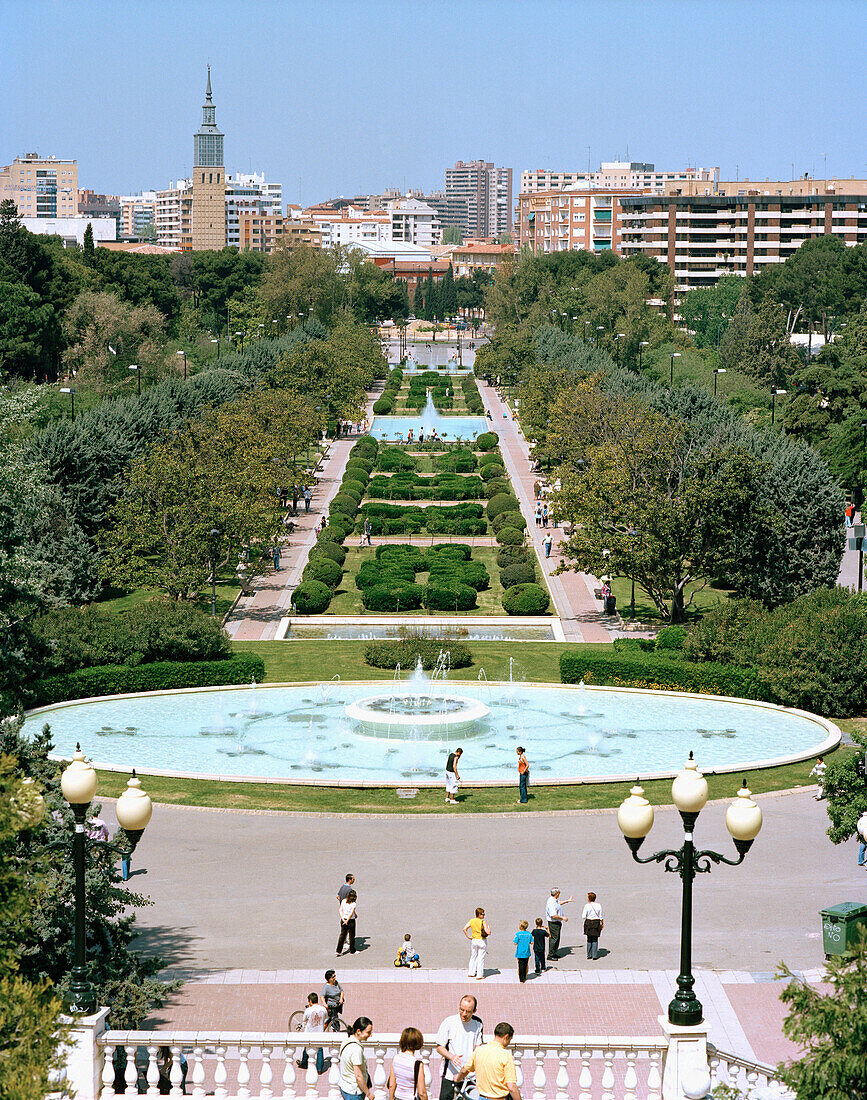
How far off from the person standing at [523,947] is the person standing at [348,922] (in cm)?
222

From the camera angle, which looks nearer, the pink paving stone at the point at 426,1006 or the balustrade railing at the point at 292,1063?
the balustrade railing at the point at 292,1063

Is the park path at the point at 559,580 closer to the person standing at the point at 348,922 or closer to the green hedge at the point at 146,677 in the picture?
the green hedge at the point at 146,677

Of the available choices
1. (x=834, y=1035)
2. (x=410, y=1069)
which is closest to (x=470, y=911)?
(x=410, y=1069)

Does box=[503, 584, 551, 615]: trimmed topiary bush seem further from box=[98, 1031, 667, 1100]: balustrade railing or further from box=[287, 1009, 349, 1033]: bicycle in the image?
box=[98, 1031, 667, 1100]: balustrade railing

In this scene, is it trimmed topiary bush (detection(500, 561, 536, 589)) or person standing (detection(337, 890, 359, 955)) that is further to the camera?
trimmed topiary bush (detection(500, 561, 536, 589))

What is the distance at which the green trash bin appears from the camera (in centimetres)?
1864

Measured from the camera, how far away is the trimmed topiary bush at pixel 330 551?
52844 millimetres

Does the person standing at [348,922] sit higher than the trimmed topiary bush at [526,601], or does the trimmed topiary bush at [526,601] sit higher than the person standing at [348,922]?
the person standing at [348,922]

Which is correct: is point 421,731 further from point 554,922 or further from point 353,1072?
point 353,1072

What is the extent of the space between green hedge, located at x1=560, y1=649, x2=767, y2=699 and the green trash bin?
16.3 metres

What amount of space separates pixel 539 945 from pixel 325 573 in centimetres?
3105

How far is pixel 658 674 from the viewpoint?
36.6m

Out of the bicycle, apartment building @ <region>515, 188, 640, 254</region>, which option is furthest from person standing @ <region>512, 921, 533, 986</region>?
apartment building @ <region>515, 188, 640, 254</region>

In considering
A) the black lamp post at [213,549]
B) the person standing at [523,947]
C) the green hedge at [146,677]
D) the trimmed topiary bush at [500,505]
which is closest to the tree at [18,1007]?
the person standing at [523,947]
